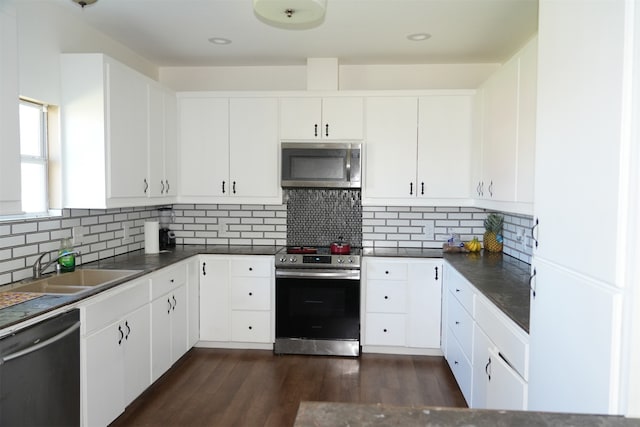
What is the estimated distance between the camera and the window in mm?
2725

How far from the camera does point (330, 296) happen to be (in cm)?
381

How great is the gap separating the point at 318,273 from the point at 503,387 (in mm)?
1927

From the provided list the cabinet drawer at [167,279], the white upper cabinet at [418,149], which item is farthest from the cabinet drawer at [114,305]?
the white upper cabinet at [418,149]

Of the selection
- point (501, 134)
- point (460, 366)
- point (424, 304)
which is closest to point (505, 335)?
point (460, 366)

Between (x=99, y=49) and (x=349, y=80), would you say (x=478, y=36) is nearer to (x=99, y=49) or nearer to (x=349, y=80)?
(x=349, y=80)

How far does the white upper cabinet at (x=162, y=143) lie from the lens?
3615 millimetres

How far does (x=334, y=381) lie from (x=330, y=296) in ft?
2.37

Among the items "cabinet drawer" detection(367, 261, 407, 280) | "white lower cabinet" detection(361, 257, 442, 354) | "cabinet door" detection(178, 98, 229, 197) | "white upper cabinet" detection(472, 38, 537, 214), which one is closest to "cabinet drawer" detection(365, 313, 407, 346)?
"white lower cabinet" detection(361, 257, 442, 354)

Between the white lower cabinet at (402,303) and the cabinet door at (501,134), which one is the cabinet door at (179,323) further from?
the cabinet door at (501,134)

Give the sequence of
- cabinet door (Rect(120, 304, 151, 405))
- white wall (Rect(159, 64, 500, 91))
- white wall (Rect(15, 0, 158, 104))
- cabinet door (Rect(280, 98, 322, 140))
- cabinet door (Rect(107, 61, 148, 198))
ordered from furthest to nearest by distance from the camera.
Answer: white wall (Rect(159, 64, 500, 91)) < cabinet door (Rect(280, 98, 322, 140)) < cabinet door (Rect(107, 61, 148, 198)) < cabinet door (Rect(120, 304, 151, 405)) < white wall (Rect(15, 0, 158, 104))

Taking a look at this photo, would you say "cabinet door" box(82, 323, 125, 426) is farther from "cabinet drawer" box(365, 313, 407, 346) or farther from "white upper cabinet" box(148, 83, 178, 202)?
"cabinet drawer" box(365, 313, 407, 346)

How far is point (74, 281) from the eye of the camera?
2.91 metres

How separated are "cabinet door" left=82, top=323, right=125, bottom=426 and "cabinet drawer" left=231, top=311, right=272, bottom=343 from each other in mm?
1337

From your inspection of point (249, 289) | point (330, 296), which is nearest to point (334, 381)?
point (330, 296)
